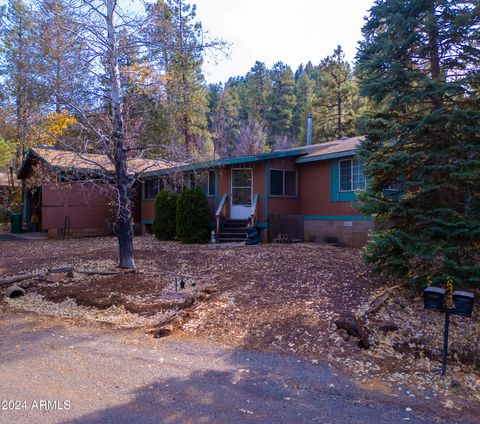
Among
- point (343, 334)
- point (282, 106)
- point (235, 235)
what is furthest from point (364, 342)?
point (282, 106)

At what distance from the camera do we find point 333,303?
649 cm

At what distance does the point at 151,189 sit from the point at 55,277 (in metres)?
12.0

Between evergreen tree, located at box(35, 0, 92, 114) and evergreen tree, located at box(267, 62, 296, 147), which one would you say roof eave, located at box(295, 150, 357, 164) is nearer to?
evergreen tree, located at box(35, 0, 92, 114)

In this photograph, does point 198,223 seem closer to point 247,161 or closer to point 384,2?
point 247,161

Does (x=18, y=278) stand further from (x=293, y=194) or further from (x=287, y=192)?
(x=293, y=194)

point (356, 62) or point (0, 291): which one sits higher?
point (356, 62)

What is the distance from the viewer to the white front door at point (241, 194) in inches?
619

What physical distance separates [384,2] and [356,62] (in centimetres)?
109

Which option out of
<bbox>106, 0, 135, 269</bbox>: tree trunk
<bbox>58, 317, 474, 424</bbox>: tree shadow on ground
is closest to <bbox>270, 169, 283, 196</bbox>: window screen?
<bbox>106, 0, 135, 269</bbox>: tree trunk

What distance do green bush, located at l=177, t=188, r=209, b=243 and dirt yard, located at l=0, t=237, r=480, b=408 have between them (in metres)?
4.70

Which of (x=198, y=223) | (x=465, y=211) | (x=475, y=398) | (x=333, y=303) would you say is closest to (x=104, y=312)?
(x=333, y=303)

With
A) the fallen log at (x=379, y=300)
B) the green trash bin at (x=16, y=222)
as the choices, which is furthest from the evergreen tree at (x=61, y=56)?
the green trash bin at (x=16, y=222)

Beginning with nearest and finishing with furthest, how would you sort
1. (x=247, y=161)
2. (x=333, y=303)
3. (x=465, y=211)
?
1. (x=333, y=303)
2. (x=465, y=211)
3. (x=247, y=161)

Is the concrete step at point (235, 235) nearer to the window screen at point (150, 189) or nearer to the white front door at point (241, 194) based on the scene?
the white front door at point (241, 194)
